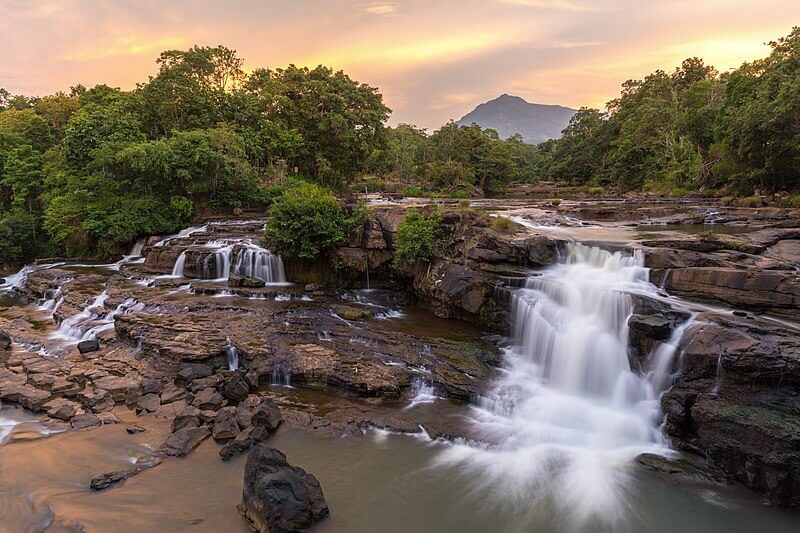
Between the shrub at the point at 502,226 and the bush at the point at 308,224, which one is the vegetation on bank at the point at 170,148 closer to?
the bush at the point at 308,224

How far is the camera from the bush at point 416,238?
1443cm

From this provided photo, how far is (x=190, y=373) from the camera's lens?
9828 mm

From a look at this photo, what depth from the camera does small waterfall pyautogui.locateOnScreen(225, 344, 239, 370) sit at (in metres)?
10.5

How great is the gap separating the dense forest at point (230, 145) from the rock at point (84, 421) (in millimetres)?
16257

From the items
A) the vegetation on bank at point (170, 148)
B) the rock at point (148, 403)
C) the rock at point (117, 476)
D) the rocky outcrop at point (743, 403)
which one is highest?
the vegetation on bank at point (170, 148)

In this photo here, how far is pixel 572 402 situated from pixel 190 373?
8.60 m

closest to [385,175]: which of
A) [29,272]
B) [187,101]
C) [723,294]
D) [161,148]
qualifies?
[187,101]

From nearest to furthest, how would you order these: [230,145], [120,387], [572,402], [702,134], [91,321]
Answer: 1. [572,402]
2. [120,387]
3. [91,321]
4. [230,145]
5. [702,134]

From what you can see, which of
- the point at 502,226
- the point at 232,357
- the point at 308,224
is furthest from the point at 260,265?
the point at 502,226

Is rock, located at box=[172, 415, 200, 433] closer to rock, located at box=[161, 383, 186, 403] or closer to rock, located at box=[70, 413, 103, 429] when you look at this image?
rock, located at box=[161, 383, 186, 403]

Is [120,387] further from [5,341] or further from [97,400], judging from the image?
[5,341]

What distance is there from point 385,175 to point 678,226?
4824 cm

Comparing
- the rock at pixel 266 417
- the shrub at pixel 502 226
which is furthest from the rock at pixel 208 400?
the shrub at pixel 502 226

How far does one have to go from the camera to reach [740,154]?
22.3 m
